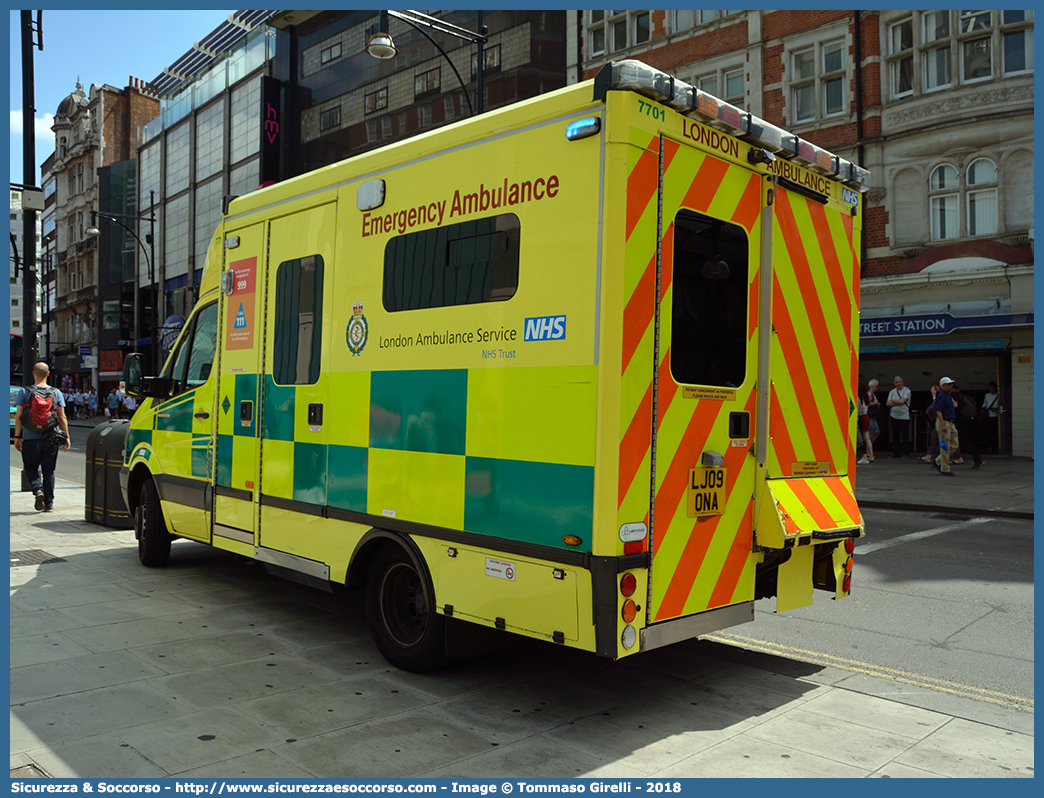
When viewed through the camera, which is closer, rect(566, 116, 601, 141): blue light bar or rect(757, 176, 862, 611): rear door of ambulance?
rect(566, 116, 601, 141): blue light bar

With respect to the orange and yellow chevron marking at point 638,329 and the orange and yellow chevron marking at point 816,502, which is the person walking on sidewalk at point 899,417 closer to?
the orange and yellow chevron marking at point 816,502

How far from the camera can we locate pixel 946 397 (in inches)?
617

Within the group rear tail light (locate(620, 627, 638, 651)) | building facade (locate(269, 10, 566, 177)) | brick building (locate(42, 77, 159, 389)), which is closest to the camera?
rear tail light (locate(620, 627, 638, 651))

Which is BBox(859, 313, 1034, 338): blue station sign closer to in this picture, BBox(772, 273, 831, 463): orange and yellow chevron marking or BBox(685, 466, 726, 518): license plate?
BBox(772, 273, 831, 463): orange and yellow chevron marking

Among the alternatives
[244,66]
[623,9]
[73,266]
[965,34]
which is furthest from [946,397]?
[73,266]

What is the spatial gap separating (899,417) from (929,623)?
1327 centimetres

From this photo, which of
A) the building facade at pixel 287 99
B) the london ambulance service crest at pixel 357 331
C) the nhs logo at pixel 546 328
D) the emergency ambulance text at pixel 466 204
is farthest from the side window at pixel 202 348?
the building facade at pixel 287 99

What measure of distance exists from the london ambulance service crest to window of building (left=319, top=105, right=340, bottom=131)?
106 ft

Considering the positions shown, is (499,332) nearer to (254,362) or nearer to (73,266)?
(254,362)

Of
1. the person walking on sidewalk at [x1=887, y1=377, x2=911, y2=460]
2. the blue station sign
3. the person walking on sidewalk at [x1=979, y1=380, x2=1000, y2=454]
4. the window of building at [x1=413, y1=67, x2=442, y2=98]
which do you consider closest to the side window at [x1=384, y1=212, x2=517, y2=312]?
the person walking on sidewalk at [x1=887, y1=377, x2=911, y2=460]

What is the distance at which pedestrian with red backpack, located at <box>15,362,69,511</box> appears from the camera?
10.8 m

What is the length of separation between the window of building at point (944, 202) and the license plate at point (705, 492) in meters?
18.1

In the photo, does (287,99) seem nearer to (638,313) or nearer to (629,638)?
(638,313)

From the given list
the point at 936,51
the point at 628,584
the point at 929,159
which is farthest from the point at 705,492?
the point at 936,51
